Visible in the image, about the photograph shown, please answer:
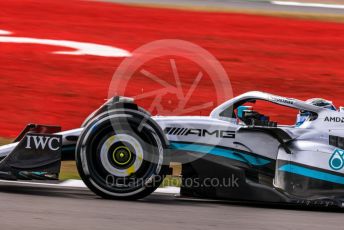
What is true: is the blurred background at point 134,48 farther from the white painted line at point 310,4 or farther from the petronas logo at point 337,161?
the petronas logo at point 337,161

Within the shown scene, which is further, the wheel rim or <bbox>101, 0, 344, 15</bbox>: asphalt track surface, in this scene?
<bbox>101, 0, 344, 15</bbox>: asphalt track surface

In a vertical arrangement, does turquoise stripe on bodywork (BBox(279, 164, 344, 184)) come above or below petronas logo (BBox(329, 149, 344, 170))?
below

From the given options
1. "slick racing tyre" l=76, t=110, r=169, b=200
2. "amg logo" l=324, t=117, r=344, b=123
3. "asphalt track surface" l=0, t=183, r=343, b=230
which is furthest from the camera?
"amg logo" l=324, t=117, r=344, b=123

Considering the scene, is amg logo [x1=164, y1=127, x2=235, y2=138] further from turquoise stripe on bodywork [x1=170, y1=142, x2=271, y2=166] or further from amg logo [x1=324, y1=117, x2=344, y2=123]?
amg logo [x1=324, y1=117, x2=344, y2=123]

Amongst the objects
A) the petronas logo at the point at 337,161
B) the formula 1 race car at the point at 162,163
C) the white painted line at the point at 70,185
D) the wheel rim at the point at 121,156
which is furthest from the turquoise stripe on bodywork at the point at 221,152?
the white painted line at the point at 70,185

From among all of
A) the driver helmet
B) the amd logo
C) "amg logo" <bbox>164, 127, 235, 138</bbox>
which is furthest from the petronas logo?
the amd logo

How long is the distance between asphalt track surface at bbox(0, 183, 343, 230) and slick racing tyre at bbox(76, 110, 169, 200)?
148 millimetres

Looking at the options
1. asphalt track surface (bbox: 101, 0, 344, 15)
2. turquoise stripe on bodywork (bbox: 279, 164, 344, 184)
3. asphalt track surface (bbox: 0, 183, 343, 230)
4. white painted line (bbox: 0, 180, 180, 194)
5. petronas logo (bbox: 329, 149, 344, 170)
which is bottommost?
asphalt track surface (bbox: 0, 183, 343, 230)

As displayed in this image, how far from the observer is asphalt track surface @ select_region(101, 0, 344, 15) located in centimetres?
2427

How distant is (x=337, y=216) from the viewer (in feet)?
23.8

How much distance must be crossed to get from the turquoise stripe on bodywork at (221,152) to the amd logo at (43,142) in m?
1.11

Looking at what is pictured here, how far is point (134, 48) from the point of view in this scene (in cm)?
1744

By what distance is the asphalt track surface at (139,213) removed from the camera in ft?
20.5

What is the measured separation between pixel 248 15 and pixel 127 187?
15.4m
